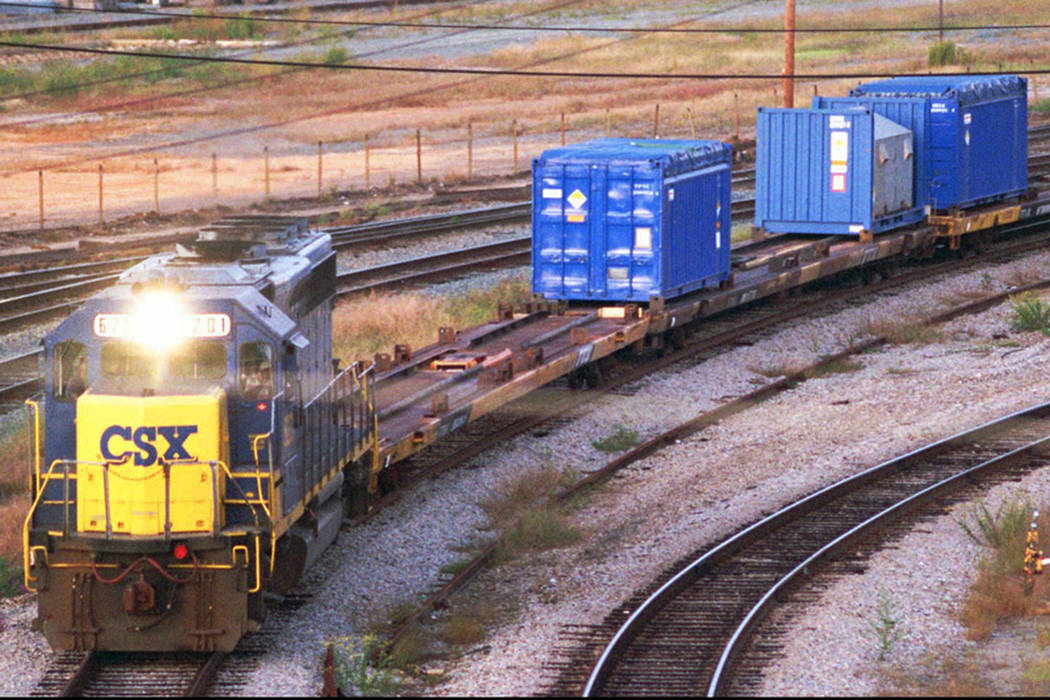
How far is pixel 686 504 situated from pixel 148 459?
7.41 meters

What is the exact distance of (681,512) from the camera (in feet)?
59.5

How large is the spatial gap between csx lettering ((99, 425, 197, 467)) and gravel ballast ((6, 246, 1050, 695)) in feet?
6.34

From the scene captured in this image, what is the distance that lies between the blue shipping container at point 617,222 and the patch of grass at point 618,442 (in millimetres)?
3431

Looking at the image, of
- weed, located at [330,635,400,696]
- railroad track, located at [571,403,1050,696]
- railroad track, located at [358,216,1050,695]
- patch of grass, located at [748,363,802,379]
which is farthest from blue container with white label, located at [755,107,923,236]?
weed, located at [330,635,400,696]

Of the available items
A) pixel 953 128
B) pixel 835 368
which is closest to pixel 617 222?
pixel 835 368

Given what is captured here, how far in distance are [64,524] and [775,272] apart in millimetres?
17065

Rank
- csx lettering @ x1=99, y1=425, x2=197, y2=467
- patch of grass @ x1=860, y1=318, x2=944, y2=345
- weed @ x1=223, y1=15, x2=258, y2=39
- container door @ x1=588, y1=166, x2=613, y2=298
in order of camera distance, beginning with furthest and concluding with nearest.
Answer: weed @ x1=223, y1=15, x2=258, y2=39 → patch of grass @ x1=860, y1=318, x2=944, y2=345 → container door @ x1=588, y1=166, x2=613, y2=298 → csx lettering @ x1=99, y1=425, x2=197, y2=467

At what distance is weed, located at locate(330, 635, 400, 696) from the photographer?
43.3 feet

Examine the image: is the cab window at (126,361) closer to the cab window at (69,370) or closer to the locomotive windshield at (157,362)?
the locomotive windshield at (157,362)

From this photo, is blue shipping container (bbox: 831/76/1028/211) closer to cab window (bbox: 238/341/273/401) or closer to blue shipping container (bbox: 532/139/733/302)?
blue shipping container (bbox: 532/139/733/302)

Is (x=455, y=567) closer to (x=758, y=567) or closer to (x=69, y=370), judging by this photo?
(x=758, y=567)

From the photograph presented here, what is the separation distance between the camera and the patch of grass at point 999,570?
14656mm

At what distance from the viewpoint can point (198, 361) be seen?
520 inches

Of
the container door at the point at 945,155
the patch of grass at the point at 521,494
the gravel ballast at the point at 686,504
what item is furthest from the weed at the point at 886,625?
the container door at the point at 945,155
